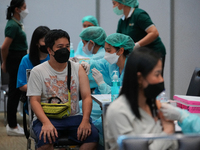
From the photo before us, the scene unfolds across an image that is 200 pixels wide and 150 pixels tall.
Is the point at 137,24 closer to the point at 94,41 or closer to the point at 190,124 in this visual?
the point at 94,41

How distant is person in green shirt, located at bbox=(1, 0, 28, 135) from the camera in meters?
3.61

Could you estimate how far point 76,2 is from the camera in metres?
5.12

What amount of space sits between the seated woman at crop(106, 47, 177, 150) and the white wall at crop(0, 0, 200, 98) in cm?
388

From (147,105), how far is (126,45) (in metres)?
1.32

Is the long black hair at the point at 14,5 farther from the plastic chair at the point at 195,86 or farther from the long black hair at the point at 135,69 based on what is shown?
the long black hair at the point at 135,69

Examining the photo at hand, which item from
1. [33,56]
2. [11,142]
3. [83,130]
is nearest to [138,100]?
[83,130]

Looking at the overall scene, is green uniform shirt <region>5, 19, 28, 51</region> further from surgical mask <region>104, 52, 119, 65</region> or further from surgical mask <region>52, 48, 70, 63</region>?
surgical mask <region>52, 48, 70, 63</region>

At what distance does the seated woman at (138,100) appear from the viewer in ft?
4.35

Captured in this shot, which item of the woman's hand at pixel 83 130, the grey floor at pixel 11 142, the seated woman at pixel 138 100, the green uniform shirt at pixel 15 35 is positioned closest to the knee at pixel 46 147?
the woman's hand at pixel 83 130

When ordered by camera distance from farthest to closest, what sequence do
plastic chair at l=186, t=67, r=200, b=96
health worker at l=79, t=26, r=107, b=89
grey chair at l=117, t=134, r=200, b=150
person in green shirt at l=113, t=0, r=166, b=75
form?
1. health worker at l=79, t=26, r=107, b=89
2. person in green shirt at l=113, t=0, r=166, b=75
3. plastic chair at l=186, t=67, r=200, b=96
4. grey chair at l=117, t=134, r=200, b=150

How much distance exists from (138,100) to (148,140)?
0.95ft

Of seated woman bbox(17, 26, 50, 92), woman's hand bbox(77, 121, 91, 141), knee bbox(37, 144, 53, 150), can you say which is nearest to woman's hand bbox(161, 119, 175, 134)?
woman's hand bbox(77, 121, 91, 141)

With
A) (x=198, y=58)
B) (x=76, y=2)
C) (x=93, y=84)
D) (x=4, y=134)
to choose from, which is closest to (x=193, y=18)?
(x=198, y=58)

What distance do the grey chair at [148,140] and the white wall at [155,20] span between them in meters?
4.16
